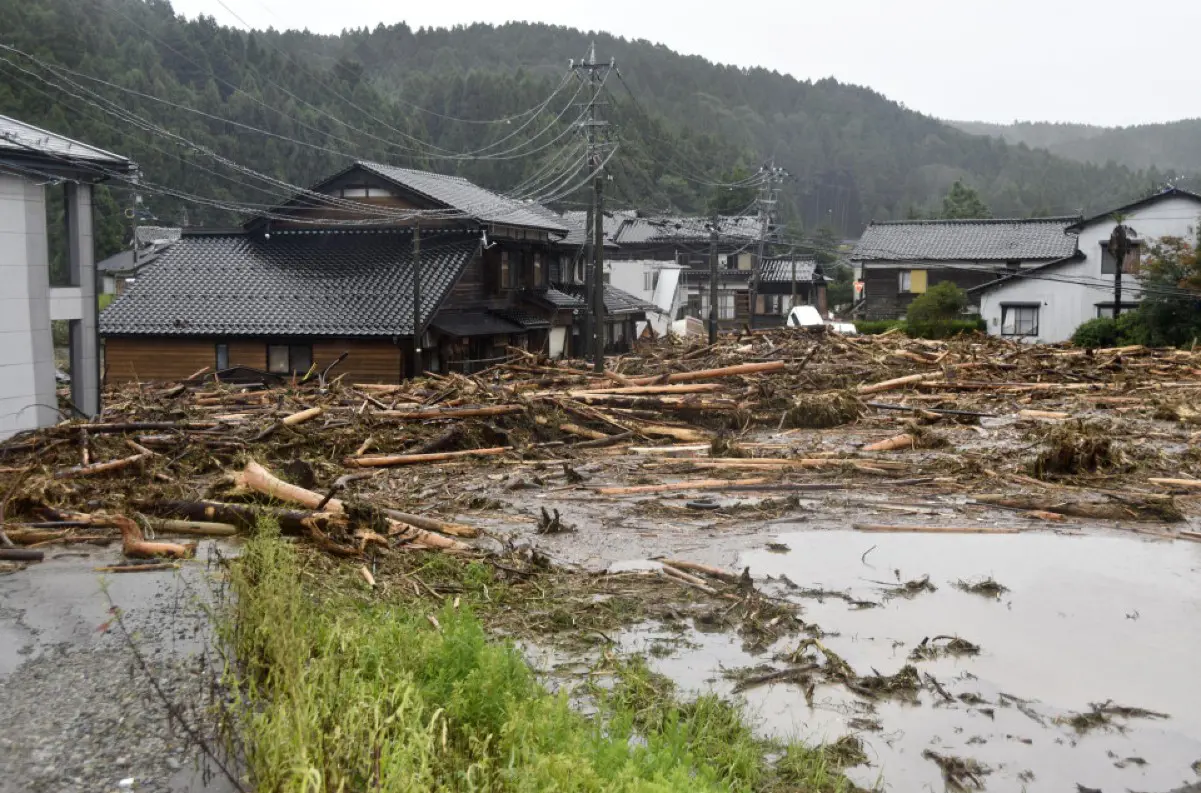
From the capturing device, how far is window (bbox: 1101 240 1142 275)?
39750 millimetres

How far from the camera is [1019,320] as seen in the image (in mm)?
42281

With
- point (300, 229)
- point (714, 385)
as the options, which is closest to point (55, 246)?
point (300, 229)

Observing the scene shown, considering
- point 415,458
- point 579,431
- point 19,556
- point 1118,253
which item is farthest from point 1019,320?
point 19,556

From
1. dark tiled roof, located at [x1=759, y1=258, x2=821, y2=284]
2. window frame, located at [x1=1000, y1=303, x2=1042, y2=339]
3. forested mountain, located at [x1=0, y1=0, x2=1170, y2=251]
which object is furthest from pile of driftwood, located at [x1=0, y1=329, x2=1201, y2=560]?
dark tiled roof, located at [x1=759, y1=258, x2=821, y2=284]

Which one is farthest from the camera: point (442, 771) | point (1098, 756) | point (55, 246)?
point (55, 246)

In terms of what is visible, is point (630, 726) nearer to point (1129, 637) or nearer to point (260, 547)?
point (260, 547)

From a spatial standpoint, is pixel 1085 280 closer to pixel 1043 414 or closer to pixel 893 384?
pixel 893 384

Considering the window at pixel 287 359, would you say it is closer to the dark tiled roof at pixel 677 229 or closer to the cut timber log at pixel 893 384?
the cut timber log at pixel 893 384

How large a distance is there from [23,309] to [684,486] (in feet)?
44.2

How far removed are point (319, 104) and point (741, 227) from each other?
2788cm

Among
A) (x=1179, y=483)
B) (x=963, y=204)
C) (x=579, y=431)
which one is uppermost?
(x=963, y=204)

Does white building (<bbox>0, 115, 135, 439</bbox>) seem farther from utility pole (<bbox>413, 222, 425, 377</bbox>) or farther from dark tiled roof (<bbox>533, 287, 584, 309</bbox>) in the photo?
Answer: dark tiled roof (<bbox>533, 287, 584, 309</bbox>)

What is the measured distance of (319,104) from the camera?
65.1 metres

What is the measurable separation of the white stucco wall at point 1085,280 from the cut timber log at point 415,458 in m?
32.3
